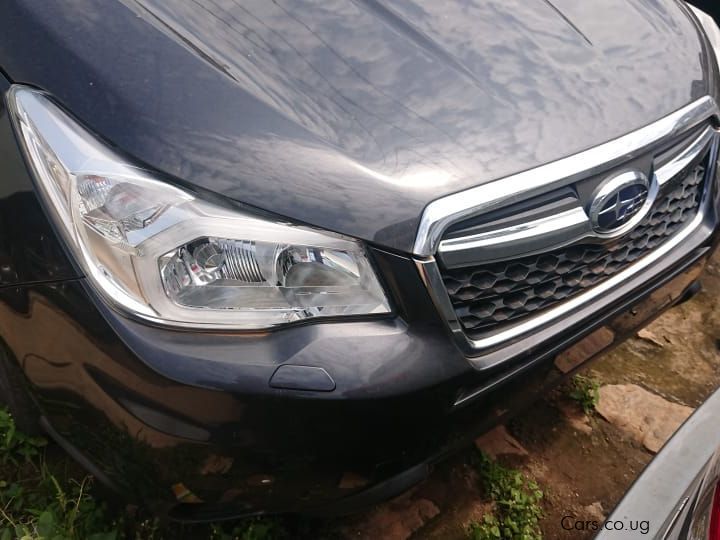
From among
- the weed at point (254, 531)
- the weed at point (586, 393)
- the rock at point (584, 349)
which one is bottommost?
the weed at point (586, 393)

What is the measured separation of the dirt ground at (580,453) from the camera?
1.99 meters

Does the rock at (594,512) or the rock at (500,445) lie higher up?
the rock at (500,445)

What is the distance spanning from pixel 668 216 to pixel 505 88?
590 mm

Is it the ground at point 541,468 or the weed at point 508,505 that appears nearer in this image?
the ground at point 541,468

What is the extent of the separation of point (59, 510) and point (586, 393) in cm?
161

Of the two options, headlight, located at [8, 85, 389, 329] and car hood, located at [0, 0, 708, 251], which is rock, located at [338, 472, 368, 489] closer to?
headlight, located at [8, 85, 389, 329]

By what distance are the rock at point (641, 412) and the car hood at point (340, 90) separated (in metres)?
1.08

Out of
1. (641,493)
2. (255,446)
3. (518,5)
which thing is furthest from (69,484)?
(518,5)

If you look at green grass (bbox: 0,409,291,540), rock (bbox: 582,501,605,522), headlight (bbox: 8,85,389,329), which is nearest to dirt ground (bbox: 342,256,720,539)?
rock (bbox: 582,501,605,522)

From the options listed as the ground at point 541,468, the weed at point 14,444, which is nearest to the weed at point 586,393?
the ground at point 541,468

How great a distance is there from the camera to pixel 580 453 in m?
2.22

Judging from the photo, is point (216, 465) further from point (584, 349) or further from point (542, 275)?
point (584, 349)

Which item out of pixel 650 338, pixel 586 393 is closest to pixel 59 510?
pixel 586 393

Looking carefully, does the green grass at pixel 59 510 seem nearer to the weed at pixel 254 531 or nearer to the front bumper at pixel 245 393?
the weed at pixel 254 531
